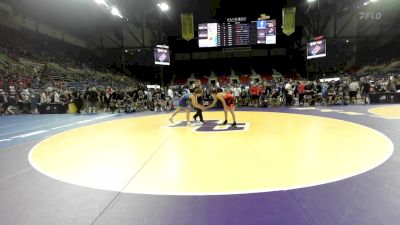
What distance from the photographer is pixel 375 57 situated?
31.1m

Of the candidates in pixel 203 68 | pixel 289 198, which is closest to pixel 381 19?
pixel 203 68

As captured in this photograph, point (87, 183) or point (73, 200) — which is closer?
point (73, 200)

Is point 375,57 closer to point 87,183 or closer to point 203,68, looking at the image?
point 203,68

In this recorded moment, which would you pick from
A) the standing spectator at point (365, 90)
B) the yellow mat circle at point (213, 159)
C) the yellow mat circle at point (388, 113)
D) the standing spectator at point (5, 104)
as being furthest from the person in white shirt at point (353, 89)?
the standing spectator at point (5, 104)

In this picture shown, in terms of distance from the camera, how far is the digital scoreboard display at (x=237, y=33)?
20.0 m

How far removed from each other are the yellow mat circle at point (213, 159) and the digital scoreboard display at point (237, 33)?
573 inches

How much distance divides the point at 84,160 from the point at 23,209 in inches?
72.8

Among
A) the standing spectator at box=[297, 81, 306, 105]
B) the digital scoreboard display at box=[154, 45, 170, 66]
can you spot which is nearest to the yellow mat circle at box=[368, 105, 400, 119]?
the standing spectator at box=[297, 81, 306, 105]

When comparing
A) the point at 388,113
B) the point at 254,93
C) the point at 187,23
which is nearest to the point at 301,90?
the point at 254,93

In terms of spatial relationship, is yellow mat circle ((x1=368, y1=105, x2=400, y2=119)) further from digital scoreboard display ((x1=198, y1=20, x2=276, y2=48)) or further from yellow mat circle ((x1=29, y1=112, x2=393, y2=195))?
digital scoreboard display ((x1=198, y1=20, x2=276, y2=48))

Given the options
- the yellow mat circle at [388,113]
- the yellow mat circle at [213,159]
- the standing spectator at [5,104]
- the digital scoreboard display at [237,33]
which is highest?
the digital scoreboard display at [237,33]

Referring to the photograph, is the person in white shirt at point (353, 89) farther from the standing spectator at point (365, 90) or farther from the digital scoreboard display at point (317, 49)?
the digital scoreboard display at point (317, 49)

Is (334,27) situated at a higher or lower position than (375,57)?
higher

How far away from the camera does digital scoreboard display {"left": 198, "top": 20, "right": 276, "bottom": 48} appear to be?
1998 cm
